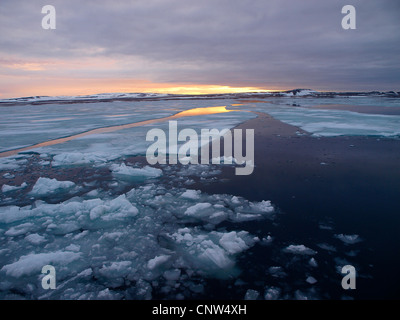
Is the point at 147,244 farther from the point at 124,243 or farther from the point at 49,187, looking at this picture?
the point at 49,187

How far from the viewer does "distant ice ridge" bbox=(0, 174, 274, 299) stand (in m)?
2.30

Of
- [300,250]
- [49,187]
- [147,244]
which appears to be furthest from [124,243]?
[49,187]

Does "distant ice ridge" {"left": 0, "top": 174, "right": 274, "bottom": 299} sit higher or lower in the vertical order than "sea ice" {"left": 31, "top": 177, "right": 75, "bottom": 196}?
lower

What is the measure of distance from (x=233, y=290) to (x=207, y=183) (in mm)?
2589

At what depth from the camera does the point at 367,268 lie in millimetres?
2416

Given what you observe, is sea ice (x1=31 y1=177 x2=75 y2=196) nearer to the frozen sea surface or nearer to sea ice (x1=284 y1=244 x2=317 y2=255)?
the frozen sea surface

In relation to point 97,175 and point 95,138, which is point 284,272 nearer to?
point 97,175

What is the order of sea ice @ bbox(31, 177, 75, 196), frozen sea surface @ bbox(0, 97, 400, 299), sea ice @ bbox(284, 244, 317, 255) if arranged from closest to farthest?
frozen sea surface @ bbox(0, 97, 400, 299) → sea ice @ bbox(284, 244, 317, 255) → sea ice @ bbox(31, 177, 75, 196)

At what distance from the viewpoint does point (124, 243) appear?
2.87 metres

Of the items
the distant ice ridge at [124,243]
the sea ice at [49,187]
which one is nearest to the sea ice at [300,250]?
the distant ice ridge at [124,243]

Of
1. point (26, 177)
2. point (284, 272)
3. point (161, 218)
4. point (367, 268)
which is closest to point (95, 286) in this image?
point (161, 218)

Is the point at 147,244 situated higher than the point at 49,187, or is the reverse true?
the point at 49,187

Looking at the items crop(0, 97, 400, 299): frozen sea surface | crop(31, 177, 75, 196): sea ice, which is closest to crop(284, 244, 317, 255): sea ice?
crop(0, 97, 400, 299): frozen sea surface

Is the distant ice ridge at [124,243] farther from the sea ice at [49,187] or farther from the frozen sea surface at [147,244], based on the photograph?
the sea ice at [49,187]
